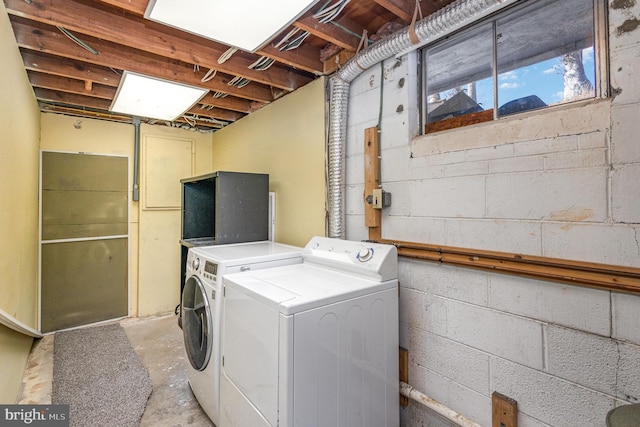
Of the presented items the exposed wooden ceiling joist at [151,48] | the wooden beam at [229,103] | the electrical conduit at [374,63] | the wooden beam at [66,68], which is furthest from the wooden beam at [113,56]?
the electrical conduit at [374,63]

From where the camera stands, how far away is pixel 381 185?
77.7 inches

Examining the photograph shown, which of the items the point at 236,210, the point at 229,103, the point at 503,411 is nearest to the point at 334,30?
the point at 236,210

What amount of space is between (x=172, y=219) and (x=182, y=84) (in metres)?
2.09

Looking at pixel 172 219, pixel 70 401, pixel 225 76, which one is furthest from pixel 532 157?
pixel 172 219

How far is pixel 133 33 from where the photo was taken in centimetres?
188

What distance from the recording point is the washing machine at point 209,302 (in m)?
1.76

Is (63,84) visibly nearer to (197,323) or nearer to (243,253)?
(243,253)

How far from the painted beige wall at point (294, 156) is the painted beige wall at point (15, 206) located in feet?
5.98

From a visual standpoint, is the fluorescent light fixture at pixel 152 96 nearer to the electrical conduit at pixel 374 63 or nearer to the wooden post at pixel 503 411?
the electrical conduit at pixel 374 63

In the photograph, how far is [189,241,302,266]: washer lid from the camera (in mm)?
1850

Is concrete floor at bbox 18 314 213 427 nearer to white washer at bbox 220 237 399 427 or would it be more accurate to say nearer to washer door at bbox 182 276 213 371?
washer door at bbox 182 276 213 371

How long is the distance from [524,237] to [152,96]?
2.88m

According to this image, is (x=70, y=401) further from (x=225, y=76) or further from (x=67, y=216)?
(x=225, y=76)

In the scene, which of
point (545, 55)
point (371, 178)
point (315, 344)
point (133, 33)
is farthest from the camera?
point (371, 178)
